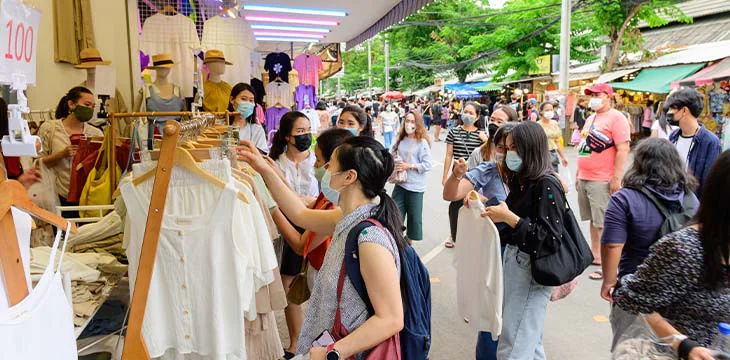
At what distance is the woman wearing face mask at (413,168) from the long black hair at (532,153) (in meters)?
2.79

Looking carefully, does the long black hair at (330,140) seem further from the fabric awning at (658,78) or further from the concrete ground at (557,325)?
the fabric awning at (658,78)

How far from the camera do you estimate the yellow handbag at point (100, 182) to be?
11.7ft

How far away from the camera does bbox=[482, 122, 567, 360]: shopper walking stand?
9.72ft

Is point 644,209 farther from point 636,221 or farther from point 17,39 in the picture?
point 17,39

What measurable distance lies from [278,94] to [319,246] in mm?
5985

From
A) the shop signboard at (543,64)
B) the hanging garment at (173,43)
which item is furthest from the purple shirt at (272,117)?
the shop signboard at (543,64)

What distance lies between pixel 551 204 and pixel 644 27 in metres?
21.2

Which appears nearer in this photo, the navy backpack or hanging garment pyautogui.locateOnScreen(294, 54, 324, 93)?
the navy backpack

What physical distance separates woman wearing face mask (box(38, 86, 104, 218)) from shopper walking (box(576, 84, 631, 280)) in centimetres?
461

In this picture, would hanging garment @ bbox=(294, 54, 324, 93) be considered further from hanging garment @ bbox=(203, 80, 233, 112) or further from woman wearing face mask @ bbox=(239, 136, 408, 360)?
woman wearing face mask @ bbox=(239, 136, 408, 360)

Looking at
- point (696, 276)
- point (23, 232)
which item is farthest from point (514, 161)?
point (23, 232)

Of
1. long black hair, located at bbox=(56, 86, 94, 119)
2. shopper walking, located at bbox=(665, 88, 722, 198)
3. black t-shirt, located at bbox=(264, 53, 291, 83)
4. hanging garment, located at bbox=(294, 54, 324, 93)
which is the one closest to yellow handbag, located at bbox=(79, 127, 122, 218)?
long black hair, located at bbox=(56, 86, 94, 119)

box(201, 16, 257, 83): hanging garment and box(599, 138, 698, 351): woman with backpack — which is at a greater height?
box(201, 16, 257, 83): hanging garment

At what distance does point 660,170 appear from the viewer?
3039mm
